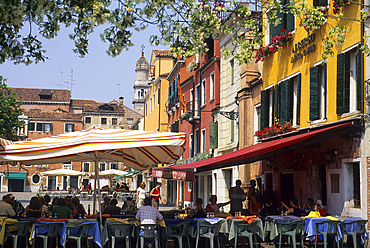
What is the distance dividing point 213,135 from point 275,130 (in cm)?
879

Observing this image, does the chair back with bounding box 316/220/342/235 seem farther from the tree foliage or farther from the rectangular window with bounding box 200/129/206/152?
the tree foliage

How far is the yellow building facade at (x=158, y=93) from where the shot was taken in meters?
43.8

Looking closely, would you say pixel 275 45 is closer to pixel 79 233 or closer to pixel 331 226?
pixel 331 226

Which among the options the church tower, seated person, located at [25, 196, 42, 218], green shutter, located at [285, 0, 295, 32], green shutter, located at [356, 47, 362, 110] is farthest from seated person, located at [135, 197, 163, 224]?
the church tower

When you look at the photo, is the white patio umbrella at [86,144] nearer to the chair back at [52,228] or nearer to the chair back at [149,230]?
the chair back at [52,228]

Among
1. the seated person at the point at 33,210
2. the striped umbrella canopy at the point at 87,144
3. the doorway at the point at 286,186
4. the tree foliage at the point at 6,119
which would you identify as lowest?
the seated person at the point at 33,210

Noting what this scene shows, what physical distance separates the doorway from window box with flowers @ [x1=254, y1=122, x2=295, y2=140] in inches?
57.0

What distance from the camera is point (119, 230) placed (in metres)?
9.63

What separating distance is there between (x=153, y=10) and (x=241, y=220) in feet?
15.5

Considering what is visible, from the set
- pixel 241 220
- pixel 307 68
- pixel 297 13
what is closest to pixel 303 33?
pixel 307 68

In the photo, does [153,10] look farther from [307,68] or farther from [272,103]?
[272,103]

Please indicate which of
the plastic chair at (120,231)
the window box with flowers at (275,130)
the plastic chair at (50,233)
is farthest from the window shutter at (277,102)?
the plastic chair at (50,233)

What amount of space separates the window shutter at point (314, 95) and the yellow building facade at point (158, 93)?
91.1 feet

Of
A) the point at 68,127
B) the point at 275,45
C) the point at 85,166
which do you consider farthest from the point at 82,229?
the point at 68,127
